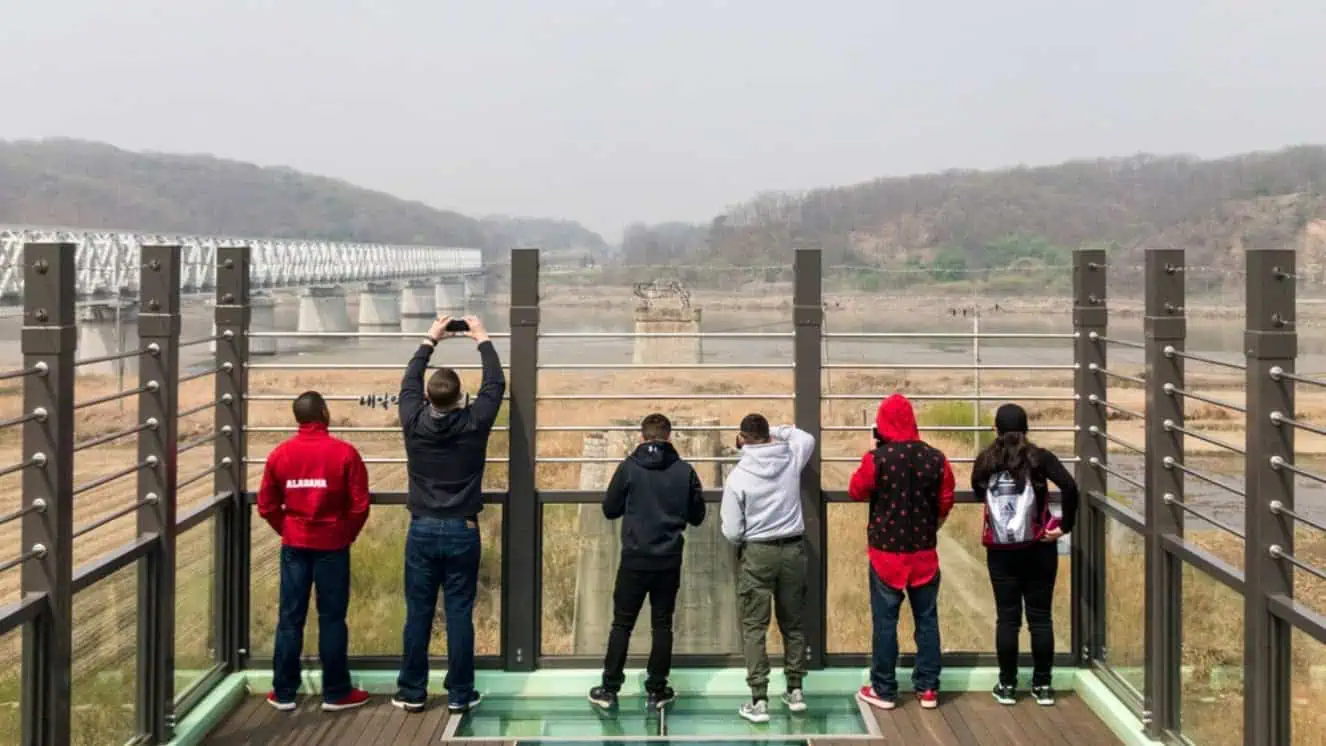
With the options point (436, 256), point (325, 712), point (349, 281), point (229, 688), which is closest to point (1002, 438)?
point (325, 712)

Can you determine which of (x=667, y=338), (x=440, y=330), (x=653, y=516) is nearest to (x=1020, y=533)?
(x=653, y=516)

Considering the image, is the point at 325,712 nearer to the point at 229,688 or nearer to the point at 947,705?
the point at 229,688

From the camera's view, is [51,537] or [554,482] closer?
[51,537]

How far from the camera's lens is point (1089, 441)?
5945mm

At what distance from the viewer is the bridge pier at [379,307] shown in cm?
6694

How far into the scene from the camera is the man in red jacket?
5.20 m

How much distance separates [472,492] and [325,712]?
Result: 1.40 metres

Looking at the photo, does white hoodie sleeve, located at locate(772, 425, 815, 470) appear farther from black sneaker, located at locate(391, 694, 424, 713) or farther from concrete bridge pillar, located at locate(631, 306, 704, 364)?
black sneaker, located at locate(391, 694, 424, 713)

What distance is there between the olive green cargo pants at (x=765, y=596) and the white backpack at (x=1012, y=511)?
0.97 m

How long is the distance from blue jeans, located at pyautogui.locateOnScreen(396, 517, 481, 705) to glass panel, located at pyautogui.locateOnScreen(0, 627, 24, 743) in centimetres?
179

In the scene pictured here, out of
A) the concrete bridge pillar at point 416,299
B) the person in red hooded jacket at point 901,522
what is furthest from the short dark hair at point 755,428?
the concrete bridge pillar at point 416,299

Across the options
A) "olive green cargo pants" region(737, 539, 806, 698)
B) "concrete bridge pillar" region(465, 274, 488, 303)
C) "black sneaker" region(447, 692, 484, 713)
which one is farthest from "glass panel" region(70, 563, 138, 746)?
"olive green cargo pants" region(737, 539, 806, 698)

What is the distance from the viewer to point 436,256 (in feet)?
318

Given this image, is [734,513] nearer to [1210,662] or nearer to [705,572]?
[705,572]
